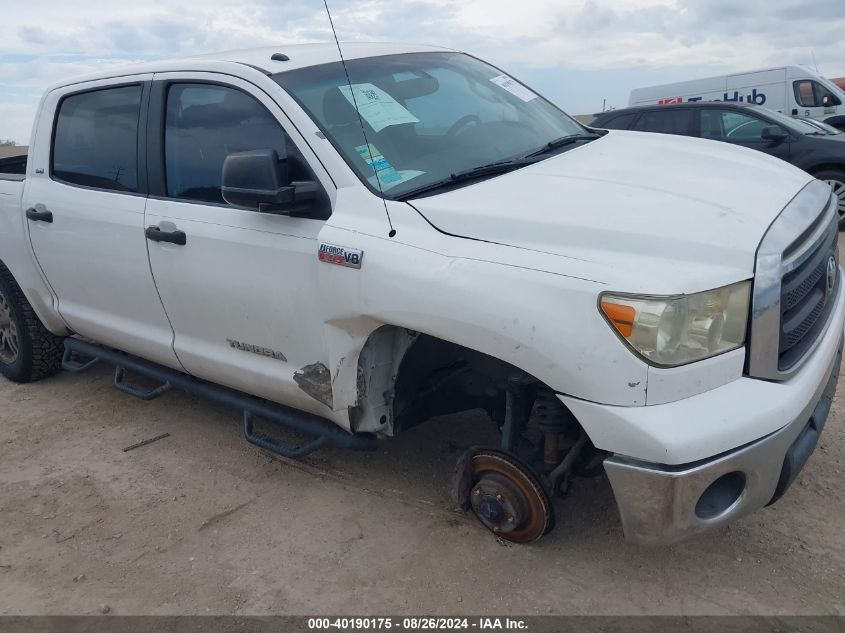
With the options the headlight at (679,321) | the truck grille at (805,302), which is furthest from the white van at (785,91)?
the headlight at (679,321)

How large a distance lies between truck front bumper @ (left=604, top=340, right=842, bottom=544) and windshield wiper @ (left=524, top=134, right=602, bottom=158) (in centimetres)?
149

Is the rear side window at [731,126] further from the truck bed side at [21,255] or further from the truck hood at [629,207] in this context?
the truck bed side at [21,255]

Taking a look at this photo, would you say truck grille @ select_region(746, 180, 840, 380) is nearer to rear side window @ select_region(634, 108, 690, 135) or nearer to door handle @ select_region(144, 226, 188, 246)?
door handle @ select_region(144, 226, 188, 246)

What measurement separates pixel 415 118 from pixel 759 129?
768 cm

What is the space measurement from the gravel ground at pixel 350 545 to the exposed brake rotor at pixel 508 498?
10cm

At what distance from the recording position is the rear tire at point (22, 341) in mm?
4875

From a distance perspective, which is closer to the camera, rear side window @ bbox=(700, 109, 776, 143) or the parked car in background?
the parked car in background

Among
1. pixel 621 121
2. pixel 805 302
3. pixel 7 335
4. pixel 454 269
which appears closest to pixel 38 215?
pixel 7 335

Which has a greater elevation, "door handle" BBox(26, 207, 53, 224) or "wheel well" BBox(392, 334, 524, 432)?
"door handle" BBox(26, 207, 53, 224)

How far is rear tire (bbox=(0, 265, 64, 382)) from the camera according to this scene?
4.88 m

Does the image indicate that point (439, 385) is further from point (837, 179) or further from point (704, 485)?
point (837, 179)

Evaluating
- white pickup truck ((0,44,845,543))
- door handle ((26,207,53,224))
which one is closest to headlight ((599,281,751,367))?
white pickup truck ((0,44,845,543))

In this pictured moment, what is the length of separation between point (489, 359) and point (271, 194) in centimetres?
101

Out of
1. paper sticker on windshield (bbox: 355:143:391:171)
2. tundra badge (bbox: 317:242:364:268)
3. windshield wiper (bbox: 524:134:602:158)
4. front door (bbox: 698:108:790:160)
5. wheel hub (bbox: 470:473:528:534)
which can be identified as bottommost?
wheel hub (bbox: 470:473:528:534)
